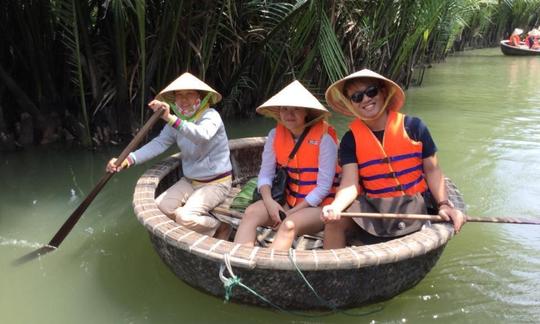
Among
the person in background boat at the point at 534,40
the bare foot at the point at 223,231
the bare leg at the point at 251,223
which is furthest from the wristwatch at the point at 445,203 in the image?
the person in background boat at the point at 534,40

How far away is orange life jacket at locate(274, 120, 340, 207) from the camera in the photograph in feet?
8.45

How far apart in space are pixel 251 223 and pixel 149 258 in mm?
734

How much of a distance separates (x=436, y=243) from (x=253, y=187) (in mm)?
1339

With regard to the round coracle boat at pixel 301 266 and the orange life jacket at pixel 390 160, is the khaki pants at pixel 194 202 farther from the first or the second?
the orange life jacket at pixel 390 160

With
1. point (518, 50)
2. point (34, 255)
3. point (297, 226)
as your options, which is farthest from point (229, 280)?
point (518, 50)

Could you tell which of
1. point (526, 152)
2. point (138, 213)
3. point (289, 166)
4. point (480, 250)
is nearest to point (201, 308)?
point (138, 213)

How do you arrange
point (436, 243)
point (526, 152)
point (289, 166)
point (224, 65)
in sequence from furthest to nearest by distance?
point (224, 65)
point (526, 152)
point (289, 166)
point (436, 243)

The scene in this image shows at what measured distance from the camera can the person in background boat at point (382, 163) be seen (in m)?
2.33

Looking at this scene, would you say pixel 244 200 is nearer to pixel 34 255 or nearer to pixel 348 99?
pixel 348 99

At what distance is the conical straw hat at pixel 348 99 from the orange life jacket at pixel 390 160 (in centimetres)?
7

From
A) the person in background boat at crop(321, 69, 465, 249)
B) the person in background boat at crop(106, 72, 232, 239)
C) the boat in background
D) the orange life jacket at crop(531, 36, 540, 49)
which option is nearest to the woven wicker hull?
the person in background boat at crop(321, 69, 465, 249)

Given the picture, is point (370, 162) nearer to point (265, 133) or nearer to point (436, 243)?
point (436, 243)

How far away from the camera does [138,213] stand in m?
2.37

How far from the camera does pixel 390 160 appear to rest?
2.37 m
